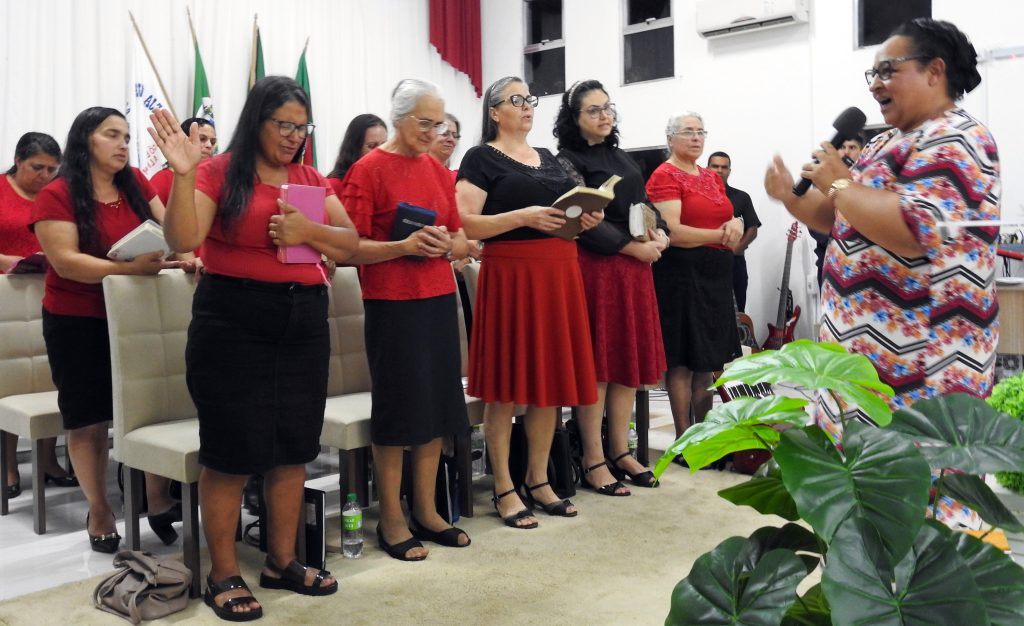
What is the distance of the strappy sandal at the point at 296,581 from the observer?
249cm

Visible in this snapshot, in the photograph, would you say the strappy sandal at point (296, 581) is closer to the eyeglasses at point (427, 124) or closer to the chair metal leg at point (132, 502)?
the chair metal leg at point (132, 502)

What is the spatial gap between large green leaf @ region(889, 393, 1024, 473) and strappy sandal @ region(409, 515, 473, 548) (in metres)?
1.92

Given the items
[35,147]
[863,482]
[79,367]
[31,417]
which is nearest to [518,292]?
[79,367]

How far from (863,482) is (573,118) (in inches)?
105

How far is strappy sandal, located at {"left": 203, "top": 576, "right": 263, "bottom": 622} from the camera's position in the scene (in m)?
2.29

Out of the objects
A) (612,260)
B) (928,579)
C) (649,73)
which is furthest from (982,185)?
(649,73)

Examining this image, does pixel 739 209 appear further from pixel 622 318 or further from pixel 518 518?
pixel 518 518

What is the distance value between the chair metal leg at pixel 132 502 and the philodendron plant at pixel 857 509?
196 cm

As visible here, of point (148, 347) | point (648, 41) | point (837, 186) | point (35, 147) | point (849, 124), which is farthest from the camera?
point (648, 41)

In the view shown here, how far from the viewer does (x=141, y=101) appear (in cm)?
619

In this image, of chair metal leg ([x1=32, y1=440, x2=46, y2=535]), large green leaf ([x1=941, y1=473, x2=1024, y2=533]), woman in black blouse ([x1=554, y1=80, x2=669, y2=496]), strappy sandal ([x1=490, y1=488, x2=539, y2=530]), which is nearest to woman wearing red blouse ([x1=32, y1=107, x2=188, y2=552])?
chair metal leg ([x1=32, y1=440, x2=46, y2=535])

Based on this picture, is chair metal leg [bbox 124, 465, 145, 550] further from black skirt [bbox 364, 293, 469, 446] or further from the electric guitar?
the electric guitar

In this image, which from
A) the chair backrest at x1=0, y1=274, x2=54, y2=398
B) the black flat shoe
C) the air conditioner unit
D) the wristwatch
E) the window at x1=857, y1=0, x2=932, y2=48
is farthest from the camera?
the air conditioner unit

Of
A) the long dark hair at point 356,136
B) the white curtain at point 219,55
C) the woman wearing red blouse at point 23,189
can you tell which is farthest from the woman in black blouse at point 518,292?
the woman wearing red blouse at point 23,189
